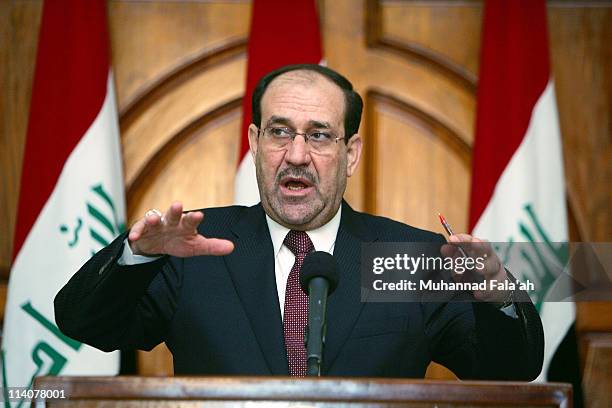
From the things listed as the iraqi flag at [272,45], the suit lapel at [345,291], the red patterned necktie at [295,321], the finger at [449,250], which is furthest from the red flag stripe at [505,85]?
the finger at [449,250]

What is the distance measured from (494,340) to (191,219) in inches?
25.8

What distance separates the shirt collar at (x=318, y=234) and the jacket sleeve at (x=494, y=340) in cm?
33

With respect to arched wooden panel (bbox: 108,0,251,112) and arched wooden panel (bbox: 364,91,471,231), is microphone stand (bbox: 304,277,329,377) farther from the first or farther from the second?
Answer: arched wooden panel (bbox: 108,0,251,112)

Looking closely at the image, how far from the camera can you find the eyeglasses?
210 centimetres

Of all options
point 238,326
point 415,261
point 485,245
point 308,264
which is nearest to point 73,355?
point 238,326

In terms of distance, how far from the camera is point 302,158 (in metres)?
2.06

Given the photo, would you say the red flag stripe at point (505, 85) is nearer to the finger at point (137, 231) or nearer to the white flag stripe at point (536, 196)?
the white flag stripe at point (536, 196)

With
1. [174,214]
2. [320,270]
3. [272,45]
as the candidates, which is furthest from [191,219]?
[272,45]

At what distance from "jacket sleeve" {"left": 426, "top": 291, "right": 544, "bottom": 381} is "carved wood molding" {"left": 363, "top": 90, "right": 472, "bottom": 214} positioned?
40.1 inches

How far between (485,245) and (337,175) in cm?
78

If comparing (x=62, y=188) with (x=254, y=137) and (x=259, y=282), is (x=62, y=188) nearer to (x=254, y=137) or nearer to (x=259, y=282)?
(x=254, y=137)

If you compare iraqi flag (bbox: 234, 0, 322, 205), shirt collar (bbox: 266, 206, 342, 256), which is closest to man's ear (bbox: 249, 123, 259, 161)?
shirt collar (bbox: 266, 206, 342, 256)

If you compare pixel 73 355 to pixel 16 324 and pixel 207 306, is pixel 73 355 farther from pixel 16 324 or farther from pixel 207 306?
pixel 207 306

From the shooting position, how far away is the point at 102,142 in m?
2.76
